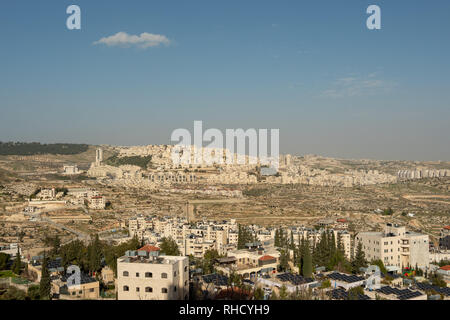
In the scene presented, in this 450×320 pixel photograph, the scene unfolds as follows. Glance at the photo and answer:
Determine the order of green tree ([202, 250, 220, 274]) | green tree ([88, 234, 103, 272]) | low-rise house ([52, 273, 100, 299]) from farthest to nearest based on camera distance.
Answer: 1. green tree ([202, 250, 220, 274])
2. green tree ([88, 234, 103, 272])
3. low-rise house ([52, 273, 100, 299])

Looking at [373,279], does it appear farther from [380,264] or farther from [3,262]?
[3,262]

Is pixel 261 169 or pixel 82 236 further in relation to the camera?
pixel 261 169

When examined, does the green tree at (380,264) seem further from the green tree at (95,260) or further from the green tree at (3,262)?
the green tree at (3,262)

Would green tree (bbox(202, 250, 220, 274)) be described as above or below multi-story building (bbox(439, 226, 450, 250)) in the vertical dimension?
above

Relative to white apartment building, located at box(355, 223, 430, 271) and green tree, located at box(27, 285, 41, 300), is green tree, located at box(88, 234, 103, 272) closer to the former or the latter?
green tree, located at box(27, 285, 41, 300)

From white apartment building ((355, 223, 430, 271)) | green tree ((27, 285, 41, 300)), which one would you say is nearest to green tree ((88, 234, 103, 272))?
green tree ((27, 285, 41, 300))
